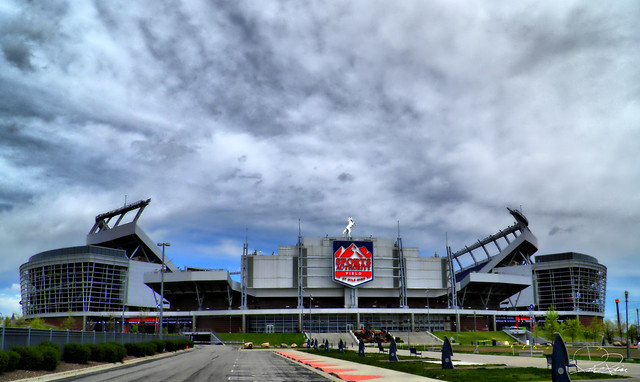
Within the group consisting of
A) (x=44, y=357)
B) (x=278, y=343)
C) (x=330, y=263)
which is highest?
(x=330, y=263)

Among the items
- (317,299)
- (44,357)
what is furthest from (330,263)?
(44,357)

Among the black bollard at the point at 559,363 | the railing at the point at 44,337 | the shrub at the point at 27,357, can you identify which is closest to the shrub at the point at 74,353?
the railing at the point at 44,337

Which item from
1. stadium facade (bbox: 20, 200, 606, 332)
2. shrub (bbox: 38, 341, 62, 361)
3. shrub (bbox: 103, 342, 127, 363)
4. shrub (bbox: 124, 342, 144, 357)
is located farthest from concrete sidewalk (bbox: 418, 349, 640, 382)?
stadium facade (bbox: 20, 200, 606, 332)

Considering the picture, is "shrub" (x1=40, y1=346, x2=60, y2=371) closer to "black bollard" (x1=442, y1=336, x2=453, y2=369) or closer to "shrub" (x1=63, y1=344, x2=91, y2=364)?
"shrub" (x1=63, y1=344, x2=91, y2=364)

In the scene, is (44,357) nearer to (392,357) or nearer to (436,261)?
(392,357)

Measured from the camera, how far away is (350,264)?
5025 inches

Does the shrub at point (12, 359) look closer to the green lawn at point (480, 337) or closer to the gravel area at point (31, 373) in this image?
the gravel area at point (31, 373)

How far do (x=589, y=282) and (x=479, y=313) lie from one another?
128 feet

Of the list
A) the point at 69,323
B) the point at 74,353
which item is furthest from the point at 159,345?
the point at 69,323

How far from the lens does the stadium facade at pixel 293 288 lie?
126 m

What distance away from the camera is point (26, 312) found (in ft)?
444

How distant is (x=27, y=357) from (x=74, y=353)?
22.2 ft

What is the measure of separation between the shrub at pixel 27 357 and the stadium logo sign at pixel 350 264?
103 metres

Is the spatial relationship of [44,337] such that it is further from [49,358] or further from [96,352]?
[96,352]
